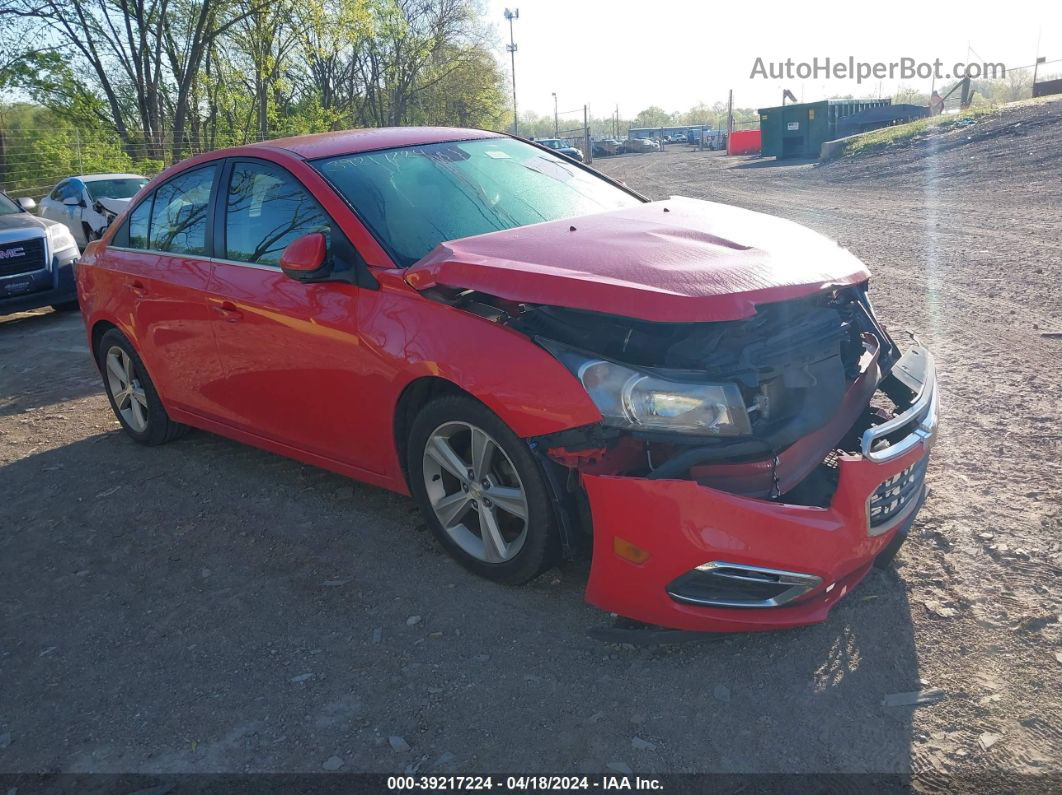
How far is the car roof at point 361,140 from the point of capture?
4293 mm

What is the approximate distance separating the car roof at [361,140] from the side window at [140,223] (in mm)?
1013

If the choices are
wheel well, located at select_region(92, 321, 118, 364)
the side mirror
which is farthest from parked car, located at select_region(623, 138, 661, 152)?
the side mirror

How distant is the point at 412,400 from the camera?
3.59 metres

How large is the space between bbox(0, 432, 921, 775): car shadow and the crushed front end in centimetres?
21

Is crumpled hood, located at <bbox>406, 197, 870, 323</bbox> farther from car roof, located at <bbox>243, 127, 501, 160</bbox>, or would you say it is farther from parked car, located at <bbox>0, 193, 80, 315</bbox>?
parked car, located at <bbox>0, 193, 80, 315</bbox>

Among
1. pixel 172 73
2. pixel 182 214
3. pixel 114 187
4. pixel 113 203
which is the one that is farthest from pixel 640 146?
pixel 182 214

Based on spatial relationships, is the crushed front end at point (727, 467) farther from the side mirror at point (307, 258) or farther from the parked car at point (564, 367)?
the side mirror at point (307, 258)

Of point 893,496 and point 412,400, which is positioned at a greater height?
point 412,400

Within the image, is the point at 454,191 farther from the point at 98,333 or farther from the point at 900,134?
the point at 900,134

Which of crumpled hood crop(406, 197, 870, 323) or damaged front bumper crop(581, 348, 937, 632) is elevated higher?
crumpled hood crop(406, 197, 870, 323)

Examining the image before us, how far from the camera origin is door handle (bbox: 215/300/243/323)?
14.1ft

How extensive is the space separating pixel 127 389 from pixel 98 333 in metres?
0.45

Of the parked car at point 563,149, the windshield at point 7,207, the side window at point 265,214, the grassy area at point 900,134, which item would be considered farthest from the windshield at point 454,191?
the grassy area at point 900,134

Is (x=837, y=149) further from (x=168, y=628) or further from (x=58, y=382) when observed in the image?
(x=168, y=628)
